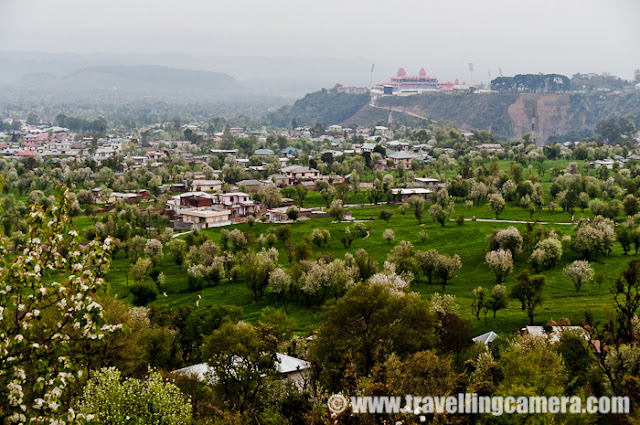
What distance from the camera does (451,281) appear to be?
53531mm

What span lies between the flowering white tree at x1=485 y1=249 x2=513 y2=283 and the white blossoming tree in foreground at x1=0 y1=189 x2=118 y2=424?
44800 millimetres

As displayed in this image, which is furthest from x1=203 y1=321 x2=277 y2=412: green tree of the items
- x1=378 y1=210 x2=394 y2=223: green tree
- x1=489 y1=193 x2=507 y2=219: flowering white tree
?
x1=489 y1=193 x2=507 y2=219: flowering white tree

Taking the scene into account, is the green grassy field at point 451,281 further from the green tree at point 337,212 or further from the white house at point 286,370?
the white house at point 286,370

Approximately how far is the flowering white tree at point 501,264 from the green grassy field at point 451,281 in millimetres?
874

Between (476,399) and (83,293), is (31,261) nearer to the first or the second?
(83,293)

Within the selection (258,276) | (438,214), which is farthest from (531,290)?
(438,214)

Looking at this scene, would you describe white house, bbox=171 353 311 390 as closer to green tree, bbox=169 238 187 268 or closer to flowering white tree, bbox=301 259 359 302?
flowering white tree, bbox=301 259 359 302

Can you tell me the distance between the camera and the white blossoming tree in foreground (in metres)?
9.80

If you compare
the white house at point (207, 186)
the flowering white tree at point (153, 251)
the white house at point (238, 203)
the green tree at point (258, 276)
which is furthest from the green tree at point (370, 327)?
the white house at point (207, 186)

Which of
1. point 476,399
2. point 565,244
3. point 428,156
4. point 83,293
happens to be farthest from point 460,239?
point 428,156

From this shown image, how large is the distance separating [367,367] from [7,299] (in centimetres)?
1992

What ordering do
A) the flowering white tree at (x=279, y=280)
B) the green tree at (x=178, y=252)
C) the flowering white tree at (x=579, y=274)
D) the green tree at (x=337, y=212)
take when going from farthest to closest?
the green tree at (x=337, y=212), the green tree at (x=178, y=252), the flowering white tree at (x=279, y=280), the flowering white tree at (x=579, y=274)

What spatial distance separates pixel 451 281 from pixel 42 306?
46.4m

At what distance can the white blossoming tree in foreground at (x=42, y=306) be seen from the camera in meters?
9.80
